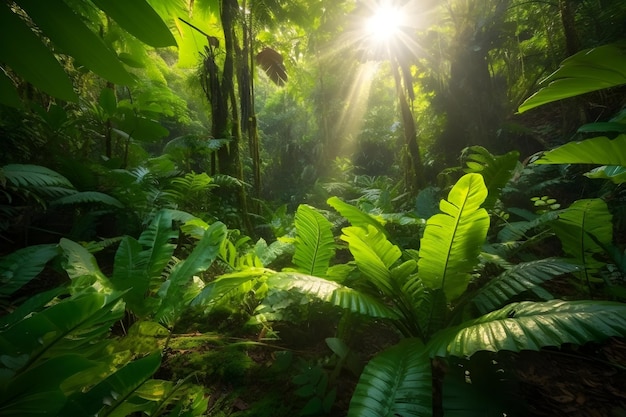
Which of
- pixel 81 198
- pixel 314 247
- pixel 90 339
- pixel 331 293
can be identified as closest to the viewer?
pixel 90 339

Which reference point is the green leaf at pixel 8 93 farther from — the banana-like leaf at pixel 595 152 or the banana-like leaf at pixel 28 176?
the banana-like leaf at pixel 28 176

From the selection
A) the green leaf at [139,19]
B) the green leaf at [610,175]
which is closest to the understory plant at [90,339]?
the green leaf at [139,19]

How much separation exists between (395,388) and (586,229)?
1585 millimetres

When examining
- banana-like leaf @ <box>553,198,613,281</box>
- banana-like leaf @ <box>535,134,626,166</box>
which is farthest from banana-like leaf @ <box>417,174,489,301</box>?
banana-like leaf @ <box>553,198,613,281</box>

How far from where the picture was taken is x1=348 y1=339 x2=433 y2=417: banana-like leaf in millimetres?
921

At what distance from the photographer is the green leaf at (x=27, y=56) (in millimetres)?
299

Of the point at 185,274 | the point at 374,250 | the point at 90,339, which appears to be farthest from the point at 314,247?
the point at 90,339

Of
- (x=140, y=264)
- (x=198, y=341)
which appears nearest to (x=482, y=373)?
(x=198, y=341)

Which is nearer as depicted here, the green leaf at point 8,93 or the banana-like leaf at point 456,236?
the green leaf at point 8,93

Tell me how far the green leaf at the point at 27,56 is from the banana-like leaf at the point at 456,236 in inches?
51.3

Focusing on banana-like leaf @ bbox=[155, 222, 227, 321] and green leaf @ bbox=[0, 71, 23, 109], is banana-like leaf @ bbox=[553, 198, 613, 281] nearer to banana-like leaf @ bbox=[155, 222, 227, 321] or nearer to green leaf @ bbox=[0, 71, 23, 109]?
banana-like leaf @ bbox=[155, 222, 227, 321]

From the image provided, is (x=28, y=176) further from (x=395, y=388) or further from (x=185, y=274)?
(x=395, y=388)

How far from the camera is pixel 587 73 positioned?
690 mm

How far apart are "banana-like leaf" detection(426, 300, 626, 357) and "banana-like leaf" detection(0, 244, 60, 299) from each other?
6.81ft
